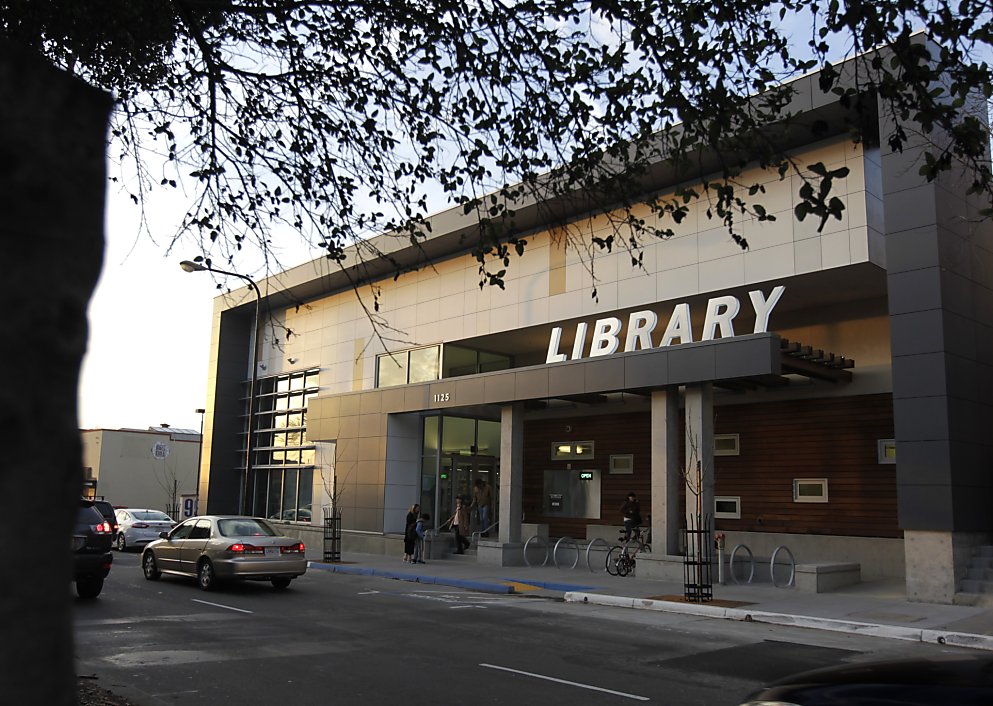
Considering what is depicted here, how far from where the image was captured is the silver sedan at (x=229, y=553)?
16.8 m

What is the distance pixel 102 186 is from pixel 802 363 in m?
19.7

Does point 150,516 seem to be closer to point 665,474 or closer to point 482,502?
point 482,502

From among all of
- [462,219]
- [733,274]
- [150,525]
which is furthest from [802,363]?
[150,525]

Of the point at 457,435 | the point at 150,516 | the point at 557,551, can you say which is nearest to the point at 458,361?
the point at 457,435

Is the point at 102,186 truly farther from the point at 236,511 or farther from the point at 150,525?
the point at 236,511

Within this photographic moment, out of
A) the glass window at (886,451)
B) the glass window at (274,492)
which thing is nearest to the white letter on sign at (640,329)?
the glass window at (886,451)

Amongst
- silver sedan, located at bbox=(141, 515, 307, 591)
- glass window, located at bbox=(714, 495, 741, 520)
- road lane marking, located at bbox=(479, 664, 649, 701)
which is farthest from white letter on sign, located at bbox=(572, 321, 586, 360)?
road lane marking, located at bbox=(479, 664, 649, 701)

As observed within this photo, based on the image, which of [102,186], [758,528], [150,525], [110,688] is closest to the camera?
[102,186]

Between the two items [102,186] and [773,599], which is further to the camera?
[773,599]

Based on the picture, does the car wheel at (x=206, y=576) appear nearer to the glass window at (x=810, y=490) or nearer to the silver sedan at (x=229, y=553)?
the silver sedan at (x=229, y=553)

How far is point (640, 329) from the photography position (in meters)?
21.7

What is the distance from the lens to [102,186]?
205cm

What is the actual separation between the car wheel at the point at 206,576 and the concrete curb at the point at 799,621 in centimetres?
738

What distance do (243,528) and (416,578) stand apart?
5.26 m
